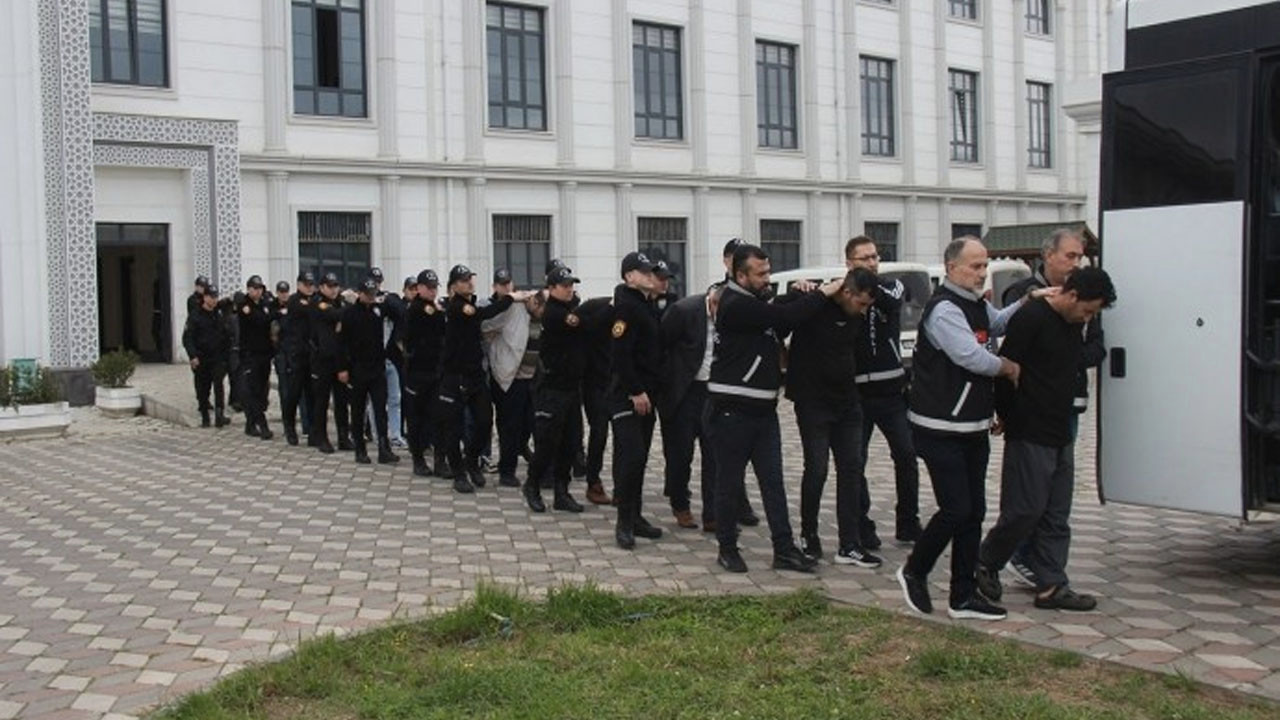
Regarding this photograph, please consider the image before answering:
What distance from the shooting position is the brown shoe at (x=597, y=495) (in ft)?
33.3

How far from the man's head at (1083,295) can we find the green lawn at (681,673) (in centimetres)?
165

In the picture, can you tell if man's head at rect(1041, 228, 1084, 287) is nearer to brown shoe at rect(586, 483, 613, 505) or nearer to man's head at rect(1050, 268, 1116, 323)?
man's head at rect(1050, 268, 1116, 323)

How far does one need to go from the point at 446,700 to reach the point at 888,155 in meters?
28.9

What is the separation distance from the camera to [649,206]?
89.9 feet

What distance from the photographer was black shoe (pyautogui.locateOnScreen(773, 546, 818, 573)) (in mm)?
7445

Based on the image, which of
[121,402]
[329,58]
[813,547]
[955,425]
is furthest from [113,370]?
[955,425]

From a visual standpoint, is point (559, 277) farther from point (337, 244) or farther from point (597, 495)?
point (337, 244)

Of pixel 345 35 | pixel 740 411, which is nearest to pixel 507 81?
pixel 345 35

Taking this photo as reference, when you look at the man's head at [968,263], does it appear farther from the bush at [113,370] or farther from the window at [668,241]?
the window at [668,241]

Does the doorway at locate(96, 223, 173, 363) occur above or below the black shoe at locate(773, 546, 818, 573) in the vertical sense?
above

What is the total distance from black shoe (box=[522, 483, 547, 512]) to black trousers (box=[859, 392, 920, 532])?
268 centimetres

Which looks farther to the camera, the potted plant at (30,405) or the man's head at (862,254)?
the potted plant at (30,405)

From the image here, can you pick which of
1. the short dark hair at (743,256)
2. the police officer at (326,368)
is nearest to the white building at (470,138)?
the police officer at (326,368)

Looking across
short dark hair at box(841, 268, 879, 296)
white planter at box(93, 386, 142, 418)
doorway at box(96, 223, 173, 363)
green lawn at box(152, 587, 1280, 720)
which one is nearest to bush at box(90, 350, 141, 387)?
white planter at box(93, 386, 142, 418)
